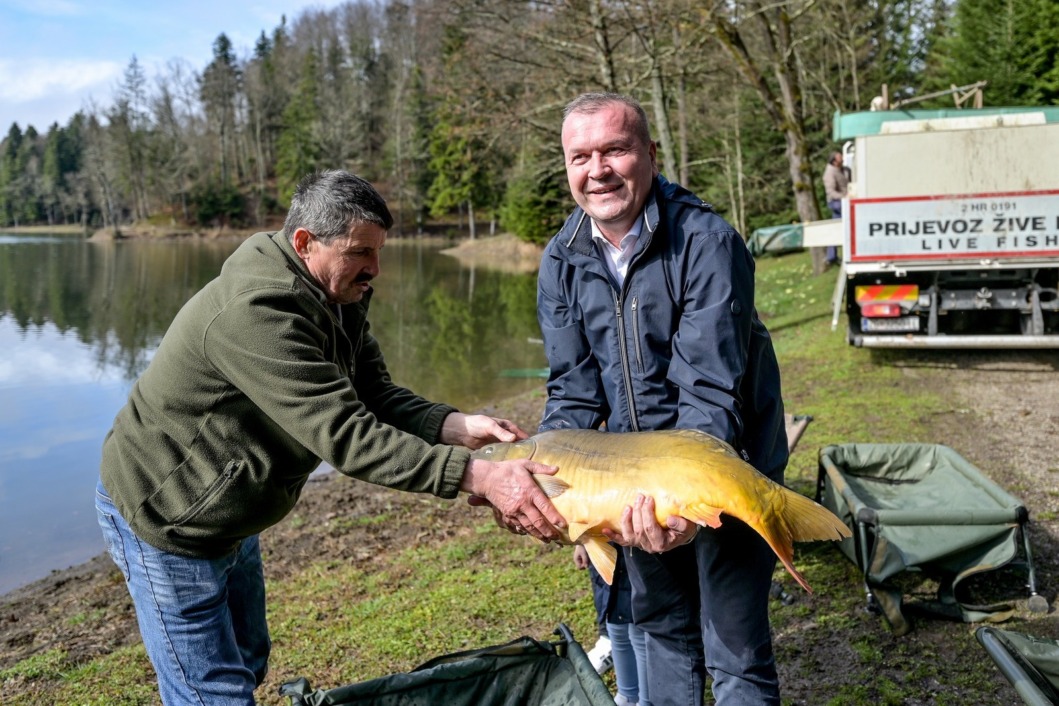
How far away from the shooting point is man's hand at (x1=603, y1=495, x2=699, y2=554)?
104 inches

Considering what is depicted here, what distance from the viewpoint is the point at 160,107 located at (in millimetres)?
77500

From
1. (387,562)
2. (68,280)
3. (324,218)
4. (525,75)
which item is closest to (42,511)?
(387,562)

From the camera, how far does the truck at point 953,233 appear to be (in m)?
9.61

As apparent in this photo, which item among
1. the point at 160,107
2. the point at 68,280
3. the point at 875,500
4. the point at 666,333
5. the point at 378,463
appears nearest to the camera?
the point at 378,463

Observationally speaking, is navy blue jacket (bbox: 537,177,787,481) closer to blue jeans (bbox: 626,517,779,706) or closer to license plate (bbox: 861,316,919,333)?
blue jeans (bbox: 626,517,779,706)

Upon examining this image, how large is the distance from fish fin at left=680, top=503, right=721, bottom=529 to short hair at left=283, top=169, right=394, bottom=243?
1.35m

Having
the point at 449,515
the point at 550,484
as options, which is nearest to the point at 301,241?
the point at 550,484

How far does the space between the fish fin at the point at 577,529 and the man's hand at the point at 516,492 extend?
0.04 metres

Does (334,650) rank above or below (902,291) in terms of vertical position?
below

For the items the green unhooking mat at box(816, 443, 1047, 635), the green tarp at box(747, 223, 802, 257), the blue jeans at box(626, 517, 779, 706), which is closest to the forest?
the green tarp at box(747, 223, 802, 257)

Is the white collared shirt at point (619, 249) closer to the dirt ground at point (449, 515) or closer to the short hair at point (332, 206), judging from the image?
the short hair at point (332, 206)

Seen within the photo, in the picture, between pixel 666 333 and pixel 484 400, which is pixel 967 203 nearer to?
pixel 484 400

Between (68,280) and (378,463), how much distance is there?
3581cm

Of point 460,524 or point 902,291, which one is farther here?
point 902,291
